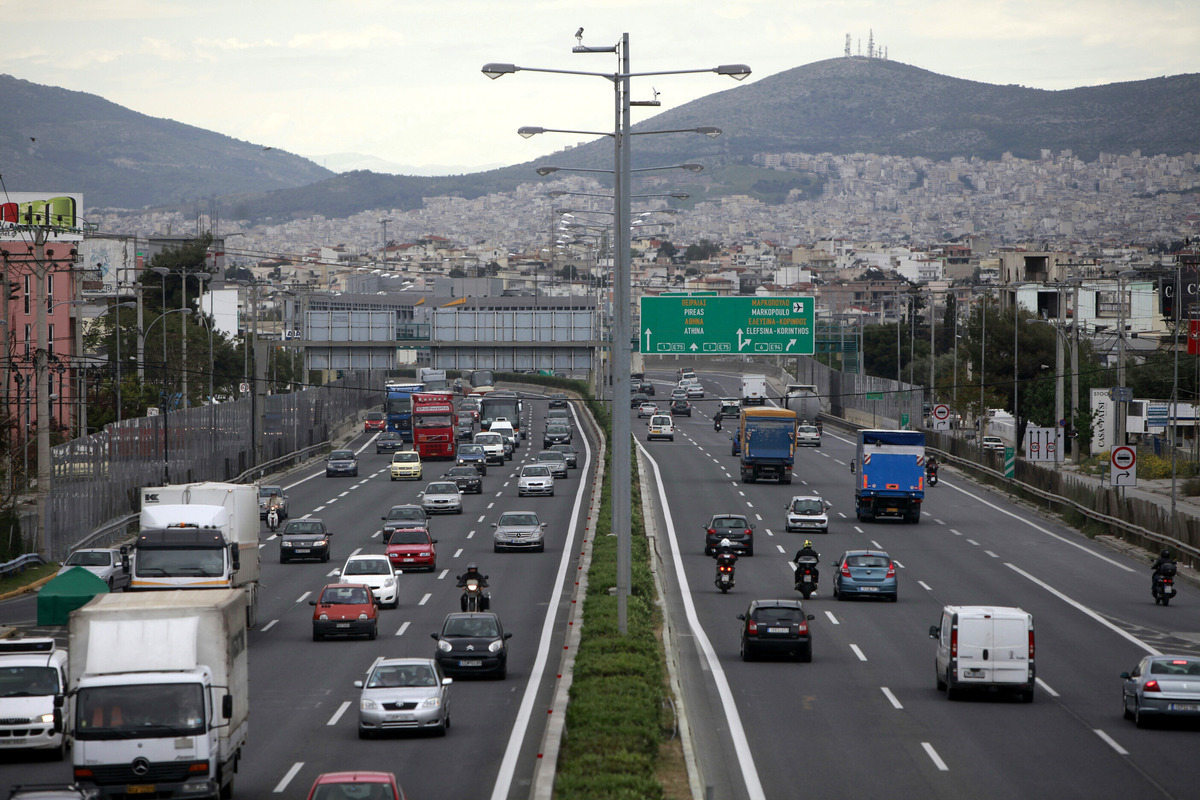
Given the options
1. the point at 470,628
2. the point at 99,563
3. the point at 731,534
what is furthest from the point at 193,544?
the point at 731,534

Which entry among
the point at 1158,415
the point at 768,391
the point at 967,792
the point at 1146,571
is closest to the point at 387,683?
the point at 967,792

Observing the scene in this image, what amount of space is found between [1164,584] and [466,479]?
36911 mm

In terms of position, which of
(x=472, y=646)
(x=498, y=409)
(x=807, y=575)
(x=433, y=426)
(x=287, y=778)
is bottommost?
(x=807, y=575)

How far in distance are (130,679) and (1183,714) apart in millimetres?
15479

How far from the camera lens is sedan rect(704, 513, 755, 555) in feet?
152

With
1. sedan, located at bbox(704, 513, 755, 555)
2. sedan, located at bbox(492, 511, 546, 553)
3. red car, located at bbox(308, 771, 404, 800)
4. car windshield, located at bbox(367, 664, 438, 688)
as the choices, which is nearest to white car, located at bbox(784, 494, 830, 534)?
sedan, located at bbox(704, 513, 755, 555)

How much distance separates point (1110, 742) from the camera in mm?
21078

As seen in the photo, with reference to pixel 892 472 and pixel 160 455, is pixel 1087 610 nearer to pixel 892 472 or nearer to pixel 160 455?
pixel 892 472

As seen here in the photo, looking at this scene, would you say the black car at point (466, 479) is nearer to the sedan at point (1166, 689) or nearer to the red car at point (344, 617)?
the red car at point (344, 617)

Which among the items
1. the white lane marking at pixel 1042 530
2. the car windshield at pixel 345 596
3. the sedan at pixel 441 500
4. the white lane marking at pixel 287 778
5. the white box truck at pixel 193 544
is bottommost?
the white lane marking at pixel 1042 530

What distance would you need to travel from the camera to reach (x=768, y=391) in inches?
5374

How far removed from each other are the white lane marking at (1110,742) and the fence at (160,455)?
32384 millimetres

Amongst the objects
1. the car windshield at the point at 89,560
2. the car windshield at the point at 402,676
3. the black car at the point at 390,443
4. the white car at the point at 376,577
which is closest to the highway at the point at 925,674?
the car windshield at the point at 402,676

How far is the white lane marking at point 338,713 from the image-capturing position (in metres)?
22.5
